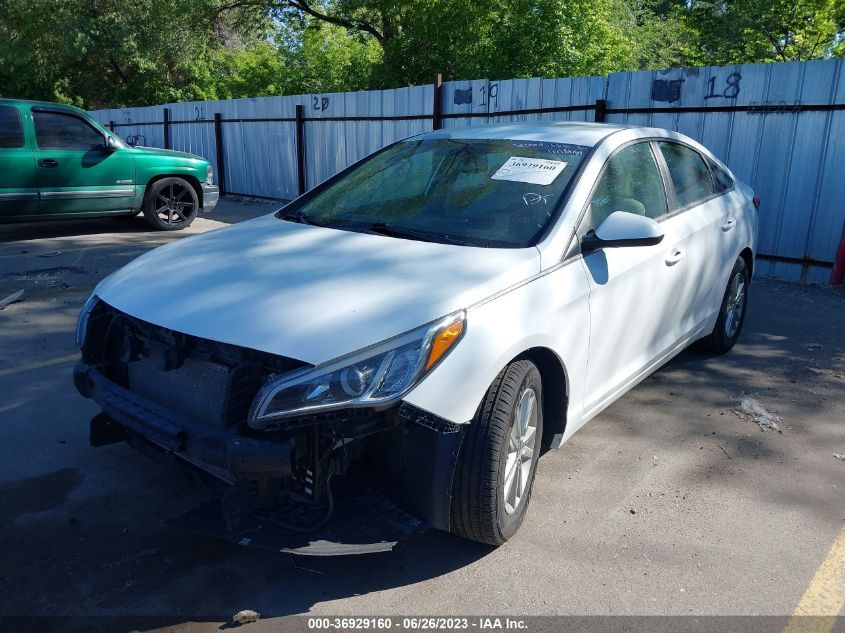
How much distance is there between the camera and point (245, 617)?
2.62 metres

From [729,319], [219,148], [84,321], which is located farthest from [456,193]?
[219,148]

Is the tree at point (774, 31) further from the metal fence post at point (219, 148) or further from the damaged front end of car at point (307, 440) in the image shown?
the damaged front end of car at point (307, 440)

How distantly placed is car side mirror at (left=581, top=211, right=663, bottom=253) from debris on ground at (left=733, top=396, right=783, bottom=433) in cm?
171

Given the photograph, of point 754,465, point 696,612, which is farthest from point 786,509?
point 696,612

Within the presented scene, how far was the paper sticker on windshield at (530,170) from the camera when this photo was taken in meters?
3.59

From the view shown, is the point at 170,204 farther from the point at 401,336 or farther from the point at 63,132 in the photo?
the point at 401,336

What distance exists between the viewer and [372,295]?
9.06 ft

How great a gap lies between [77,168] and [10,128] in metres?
0.86

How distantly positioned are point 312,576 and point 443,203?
1.84 meters

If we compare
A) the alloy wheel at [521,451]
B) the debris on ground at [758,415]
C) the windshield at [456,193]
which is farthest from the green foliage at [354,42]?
the alloy wheel at [521,451]

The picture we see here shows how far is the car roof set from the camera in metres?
3.89

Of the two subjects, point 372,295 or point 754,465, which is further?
point 754,465

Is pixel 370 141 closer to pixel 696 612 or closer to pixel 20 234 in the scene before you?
pixel 20 234

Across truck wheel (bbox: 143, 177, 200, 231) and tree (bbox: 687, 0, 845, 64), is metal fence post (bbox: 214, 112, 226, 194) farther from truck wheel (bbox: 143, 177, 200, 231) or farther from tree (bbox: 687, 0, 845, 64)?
tree (bbox: 687, 0, 845, 64)
